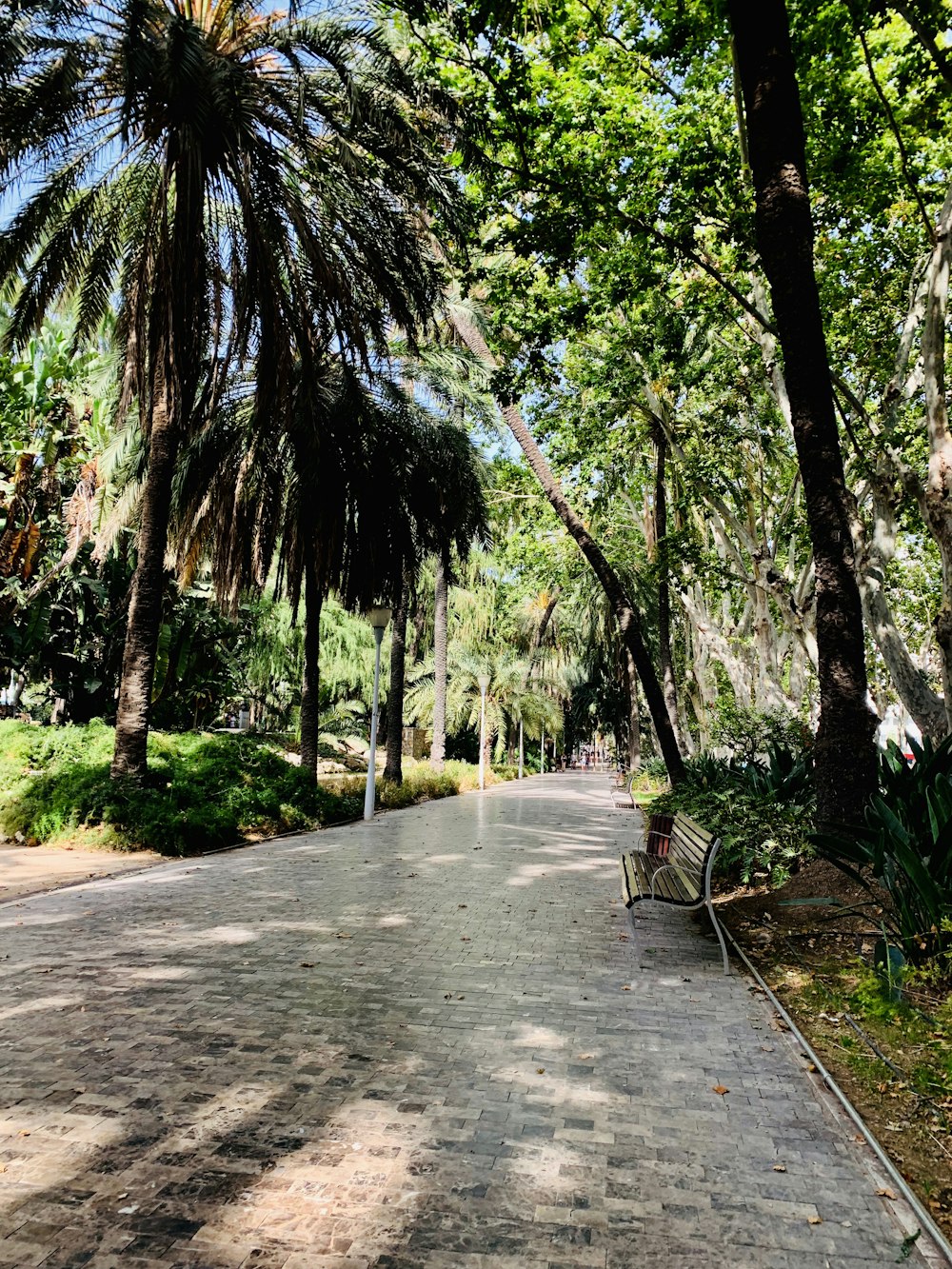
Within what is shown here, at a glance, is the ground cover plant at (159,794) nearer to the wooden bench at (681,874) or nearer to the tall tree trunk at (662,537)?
the wooden bench at (681,874)

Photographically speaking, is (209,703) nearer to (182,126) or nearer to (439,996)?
(182,126)

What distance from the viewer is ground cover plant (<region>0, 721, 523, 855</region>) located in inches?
418

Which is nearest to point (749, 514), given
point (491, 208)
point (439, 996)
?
point (491, 208)

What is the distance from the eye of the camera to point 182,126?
864 centimetres

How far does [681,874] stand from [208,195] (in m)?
8.79

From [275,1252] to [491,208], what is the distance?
35.8ft

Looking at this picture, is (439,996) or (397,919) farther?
(397,919)

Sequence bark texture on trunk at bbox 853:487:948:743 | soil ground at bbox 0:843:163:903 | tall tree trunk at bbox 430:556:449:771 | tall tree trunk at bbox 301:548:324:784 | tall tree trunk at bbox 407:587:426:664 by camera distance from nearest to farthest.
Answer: soil ground at bbox 0:843:163:903
bark texture on trunk at bbox 853:487:948:743
tall tree trunk at bbox 301:548:324:784
tall tree trunk at bbox 430:556:449:771
tall tree trunk at bbox 407:587:426:664

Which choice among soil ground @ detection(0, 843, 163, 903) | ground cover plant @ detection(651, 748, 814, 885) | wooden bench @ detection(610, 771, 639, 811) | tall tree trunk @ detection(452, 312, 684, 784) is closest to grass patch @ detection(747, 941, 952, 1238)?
ground cover plant @ detection(651, 748, 814, 885)

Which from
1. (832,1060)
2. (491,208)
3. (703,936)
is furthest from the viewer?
(491,208)

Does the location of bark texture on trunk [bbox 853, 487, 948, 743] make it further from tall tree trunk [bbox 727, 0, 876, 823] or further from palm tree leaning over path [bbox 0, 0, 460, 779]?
palm tree leaning over path [bbox 0, 0, 460, 779]

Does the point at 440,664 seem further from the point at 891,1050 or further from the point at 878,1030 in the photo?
the point at 891,1050

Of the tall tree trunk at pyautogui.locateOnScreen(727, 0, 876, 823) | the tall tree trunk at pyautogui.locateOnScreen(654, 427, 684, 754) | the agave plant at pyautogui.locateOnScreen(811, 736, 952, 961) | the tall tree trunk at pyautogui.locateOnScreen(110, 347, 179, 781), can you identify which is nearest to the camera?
the agave plant at pyautogui.locateOnScreen(811, 736, 952, 961)

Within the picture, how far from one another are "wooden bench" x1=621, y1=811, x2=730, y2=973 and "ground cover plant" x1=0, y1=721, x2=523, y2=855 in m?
6.10
